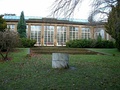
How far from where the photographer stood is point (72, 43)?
32.8 metres

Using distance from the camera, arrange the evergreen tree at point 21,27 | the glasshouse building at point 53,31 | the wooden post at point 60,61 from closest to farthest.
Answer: the wooden post at point 60,61 < the evergreen tree at point 21,27 < the glasshouse building at point 53,31

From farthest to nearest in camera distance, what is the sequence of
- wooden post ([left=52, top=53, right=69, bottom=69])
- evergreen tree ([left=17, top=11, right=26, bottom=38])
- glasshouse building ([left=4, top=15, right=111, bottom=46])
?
glasshouse building ([left=4, top=15, right=111, bottom=46]) < evergreen tree ([left=17, top=11, right=26, bottom=38]) < wooden post ([left=52, top=53, right=69, bottom=69])

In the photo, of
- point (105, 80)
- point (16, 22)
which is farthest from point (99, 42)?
point (105, 80)

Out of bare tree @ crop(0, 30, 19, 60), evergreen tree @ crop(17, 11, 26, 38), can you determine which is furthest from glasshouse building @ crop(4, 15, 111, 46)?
bare tree @ crop(0, 30, 19, 60)

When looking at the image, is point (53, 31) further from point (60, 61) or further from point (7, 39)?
point (60, 61)

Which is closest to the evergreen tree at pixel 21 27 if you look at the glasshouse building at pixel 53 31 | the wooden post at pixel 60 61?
the glasshouse building at pixel 53 31

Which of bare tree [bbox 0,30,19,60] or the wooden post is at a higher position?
bare tree [bbox 0,30,19,60]

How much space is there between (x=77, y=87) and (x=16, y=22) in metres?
32.3

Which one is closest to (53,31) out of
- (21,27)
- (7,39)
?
(21,27)

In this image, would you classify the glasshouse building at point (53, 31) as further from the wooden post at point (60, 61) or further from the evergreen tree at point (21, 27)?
the wooden post at point (60, 61)

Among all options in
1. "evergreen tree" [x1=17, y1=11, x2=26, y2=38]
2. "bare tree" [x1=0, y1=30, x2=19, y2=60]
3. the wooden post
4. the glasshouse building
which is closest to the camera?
the wooden post

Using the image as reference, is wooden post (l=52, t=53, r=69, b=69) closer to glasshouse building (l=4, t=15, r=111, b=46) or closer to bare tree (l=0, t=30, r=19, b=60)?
bare tree (l=0, t=30, r=19, b=60)

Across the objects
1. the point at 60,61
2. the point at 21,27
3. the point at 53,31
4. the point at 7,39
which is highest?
the point at 21,27

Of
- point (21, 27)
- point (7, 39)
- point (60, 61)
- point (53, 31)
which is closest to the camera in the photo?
point (60, 61)
